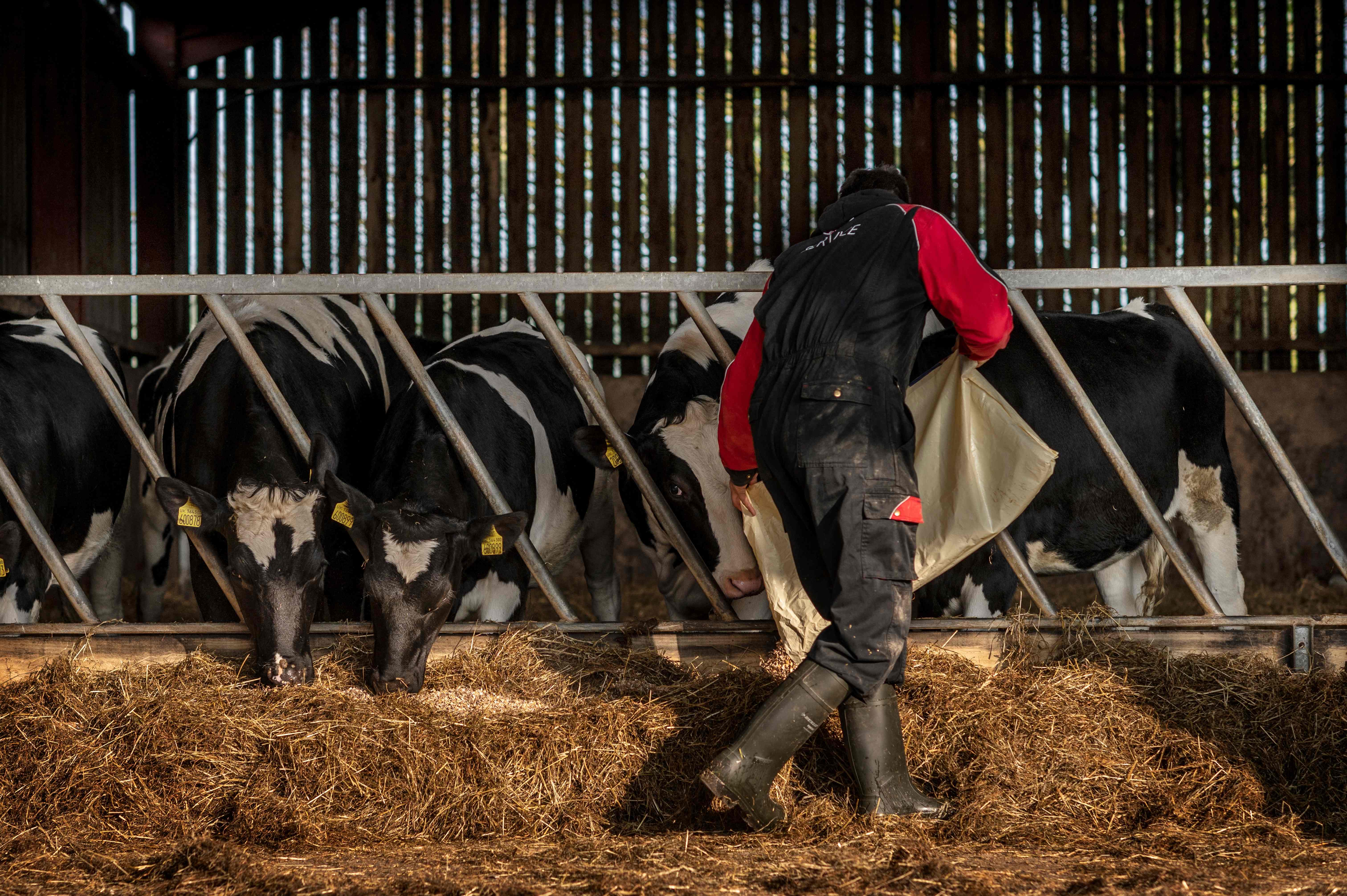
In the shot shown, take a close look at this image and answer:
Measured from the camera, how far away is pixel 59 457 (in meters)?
5.43

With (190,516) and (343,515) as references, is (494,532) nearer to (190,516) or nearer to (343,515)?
(343,515)

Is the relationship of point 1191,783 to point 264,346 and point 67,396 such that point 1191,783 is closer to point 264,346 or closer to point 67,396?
point 264,346

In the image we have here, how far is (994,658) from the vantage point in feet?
13.1

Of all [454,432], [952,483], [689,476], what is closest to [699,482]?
[689,476]

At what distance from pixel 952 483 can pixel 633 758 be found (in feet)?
3.96

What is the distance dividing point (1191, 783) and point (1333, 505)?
23.0 ft

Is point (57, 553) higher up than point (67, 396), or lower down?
lower down

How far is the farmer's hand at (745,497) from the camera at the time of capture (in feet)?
12.3

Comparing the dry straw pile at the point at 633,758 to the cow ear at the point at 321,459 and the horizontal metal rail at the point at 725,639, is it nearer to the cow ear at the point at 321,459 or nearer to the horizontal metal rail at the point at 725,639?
the horizontal metal rail at the point at 725,639

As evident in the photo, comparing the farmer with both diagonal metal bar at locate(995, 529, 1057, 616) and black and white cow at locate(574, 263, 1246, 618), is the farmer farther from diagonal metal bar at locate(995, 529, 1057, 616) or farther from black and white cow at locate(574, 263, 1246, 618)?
black and white cow at locate(574, 263, 1246, 618)

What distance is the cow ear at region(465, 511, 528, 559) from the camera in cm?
429

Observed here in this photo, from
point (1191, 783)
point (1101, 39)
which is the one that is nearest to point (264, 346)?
point (1191, 783)

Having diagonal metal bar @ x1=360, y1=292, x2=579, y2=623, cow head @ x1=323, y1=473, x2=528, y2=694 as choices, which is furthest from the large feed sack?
cow head @ x1=323, y1=473, x2=528, y2=694

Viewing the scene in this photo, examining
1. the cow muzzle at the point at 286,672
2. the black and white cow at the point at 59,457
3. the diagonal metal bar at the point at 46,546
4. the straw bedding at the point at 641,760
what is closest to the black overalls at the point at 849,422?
the straw bedding at the point at 641,760
